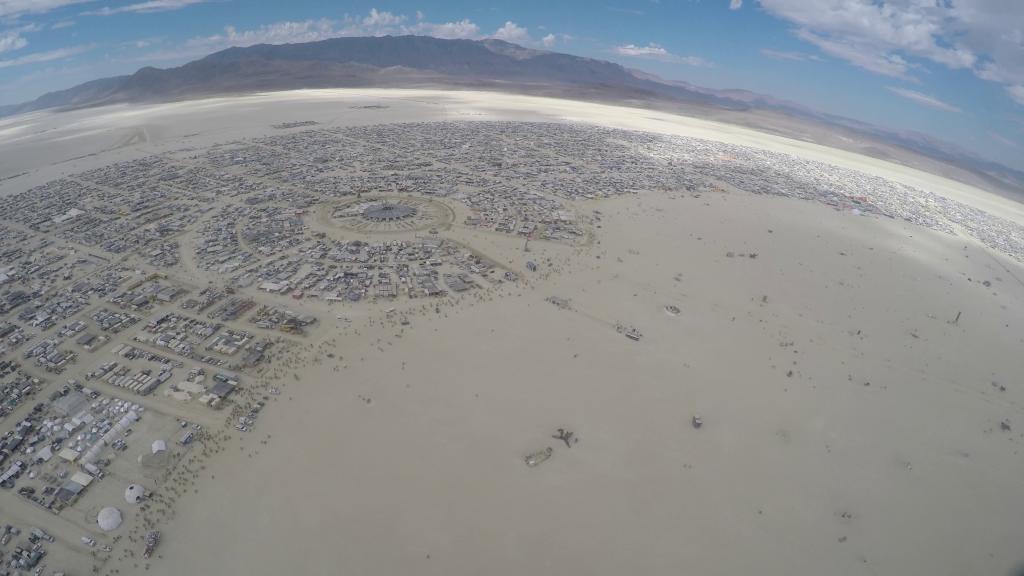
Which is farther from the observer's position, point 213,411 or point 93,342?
point 93,342

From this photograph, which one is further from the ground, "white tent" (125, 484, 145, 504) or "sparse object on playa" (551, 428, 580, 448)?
"sparse object on playa" (551, 428, 580, 448)

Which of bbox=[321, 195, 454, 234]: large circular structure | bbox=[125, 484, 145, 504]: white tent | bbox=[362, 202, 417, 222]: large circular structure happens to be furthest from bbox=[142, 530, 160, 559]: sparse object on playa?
bbox=[362, 202, 417, 222]: large circular structure

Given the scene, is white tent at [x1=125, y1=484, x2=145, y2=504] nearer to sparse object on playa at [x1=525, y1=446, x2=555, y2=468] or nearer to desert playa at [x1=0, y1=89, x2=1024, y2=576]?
desert playa at [x1=0, y1=89, x2=1024, y2=576]

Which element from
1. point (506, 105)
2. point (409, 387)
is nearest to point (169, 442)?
point (409, 387)

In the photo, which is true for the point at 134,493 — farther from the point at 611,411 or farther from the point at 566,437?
the point at 611,411

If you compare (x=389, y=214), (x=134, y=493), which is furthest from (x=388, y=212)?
(x=134, y=493)

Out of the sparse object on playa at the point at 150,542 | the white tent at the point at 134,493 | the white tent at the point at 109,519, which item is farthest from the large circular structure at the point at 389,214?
the sparse object on playa at the point at 150,542

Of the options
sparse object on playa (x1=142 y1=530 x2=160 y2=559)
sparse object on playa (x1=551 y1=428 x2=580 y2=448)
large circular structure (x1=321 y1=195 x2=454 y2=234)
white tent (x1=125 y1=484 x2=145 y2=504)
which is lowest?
sparse object on playa (x1=142 y1=530 x2=160 y2=559)

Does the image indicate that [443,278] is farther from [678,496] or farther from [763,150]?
[763,150]
